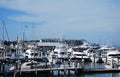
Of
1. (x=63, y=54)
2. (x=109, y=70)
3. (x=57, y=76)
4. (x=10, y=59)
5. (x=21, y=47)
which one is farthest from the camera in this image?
(x=21, y=47)

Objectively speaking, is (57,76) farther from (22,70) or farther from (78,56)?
(78,56)

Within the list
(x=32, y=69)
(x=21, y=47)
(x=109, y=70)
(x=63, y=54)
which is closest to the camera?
(x=32, y=69)

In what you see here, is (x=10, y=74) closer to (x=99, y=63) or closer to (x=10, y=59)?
(x=10, y=59)

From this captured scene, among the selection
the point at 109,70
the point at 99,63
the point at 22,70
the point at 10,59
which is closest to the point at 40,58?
the point at 10,59

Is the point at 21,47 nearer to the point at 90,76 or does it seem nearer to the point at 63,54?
the point at 63,54

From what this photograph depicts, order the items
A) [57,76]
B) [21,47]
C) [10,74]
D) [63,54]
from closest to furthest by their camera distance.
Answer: [10,74] → [57,76] → [63,54] → [21,47]

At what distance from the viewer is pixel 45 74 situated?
2057 inches

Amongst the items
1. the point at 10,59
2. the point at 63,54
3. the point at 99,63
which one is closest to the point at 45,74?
the point at 10,59

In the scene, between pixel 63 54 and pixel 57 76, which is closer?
pixel 57 76

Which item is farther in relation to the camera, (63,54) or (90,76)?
(63,54)

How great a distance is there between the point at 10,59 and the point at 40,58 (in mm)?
7703

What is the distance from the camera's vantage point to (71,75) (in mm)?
56094

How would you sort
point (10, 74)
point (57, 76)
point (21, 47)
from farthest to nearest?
point (21, 47) < point (57, 76) < point (10, 74)

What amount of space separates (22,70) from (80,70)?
11121 millimetres
